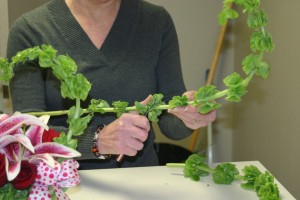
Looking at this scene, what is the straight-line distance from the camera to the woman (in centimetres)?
112

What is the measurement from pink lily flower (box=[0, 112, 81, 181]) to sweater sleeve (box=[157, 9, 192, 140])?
2.00 feet

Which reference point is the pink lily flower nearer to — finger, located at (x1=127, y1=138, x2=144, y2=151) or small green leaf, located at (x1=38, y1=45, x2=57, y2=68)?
small green leaf, located at (x1=38, y1=45, x2=57, y2=68)

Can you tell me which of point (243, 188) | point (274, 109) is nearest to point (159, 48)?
point (243, 188)

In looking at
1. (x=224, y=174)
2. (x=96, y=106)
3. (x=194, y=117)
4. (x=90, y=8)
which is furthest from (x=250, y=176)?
(x=90, y=8)

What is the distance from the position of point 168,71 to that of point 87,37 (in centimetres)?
27

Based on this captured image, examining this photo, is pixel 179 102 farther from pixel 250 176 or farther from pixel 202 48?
pixel 202 48

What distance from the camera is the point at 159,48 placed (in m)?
1.24

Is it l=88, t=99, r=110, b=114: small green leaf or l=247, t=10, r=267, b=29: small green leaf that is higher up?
l=247, t=10, r=267, b=29: small green leaf

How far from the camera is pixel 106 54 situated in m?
1.17

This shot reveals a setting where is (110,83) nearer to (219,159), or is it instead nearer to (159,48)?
(159,48)

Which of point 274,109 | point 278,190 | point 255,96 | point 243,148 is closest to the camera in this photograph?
point 278,190

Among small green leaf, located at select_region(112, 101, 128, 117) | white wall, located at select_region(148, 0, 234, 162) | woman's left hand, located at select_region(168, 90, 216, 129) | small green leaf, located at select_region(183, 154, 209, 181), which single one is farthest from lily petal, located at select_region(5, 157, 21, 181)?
white wall, located at select_region(148, 0, 234, 162)

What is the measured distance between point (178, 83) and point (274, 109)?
0.77 meters

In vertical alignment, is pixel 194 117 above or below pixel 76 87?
below
